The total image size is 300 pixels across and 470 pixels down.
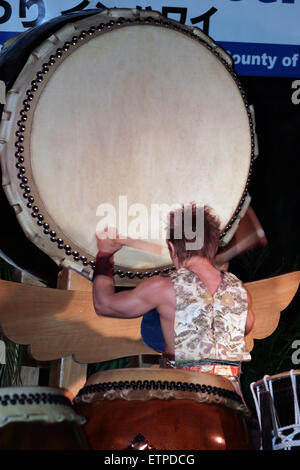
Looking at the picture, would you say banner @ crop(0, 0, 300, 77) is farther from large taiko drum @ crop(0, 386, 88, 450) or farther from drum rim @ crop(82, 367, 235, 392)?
large taiko drum @ crop(0, 386, 88, 450)

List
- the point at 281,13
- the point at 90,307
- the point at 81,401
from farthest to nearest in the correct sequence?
the point at 281,13 < the point at 90,307 < the point at 81,401

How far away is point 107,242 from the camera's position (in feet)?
6.35

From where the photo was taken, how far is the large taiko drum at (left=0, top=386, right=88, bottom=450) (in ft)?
4.17

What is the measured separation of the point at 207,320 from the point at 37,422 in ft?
2.13

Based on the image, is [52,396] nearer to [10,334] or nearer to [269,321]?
[10,334]

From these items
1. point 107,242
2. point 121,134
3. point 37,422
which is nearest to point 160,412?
point 37,422

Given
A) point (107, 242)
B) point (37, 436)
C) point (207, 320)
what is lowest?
point (37, 436)

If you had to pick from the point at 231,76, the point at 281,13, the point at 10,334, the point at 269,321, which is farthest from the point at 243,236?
the point at 281,13

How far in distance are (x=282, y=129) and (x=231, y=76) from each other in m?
1.20

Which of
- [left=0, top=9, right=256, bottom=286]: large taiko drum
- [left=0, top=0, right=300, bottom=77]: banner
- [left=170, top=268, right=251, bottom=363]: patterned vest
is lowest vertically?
[left=170, top=268, right=251, bottom=363]: patterned vest

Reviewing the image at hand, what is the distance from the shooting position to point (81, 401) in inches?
63.3

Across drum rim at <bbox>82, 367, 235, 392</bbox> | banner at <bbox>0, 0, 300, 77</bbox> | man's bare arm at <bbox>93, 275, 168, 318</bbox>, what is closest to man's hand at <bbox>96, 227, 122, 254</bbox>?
man's bare arm at <bbox>93, 275, 168, 318</bbox>

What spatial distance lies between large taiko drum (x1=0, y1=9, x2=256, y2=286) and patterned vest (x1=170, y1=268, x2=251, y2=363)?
212 mm

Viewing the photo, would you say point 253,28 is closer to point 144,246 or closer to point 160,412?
point 144,246
